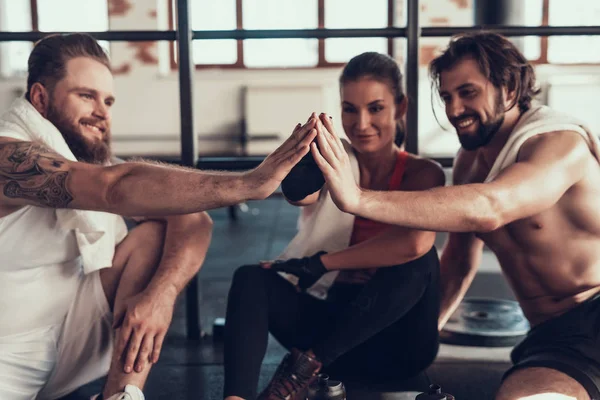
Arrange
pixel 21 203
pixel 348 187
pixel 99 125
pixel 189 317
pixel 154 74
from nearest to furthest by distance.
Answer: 1. pixel 348 187
2. pixel 21 203
3. pixel 99 125
4. pixel 189 317
5. pixel 154 74

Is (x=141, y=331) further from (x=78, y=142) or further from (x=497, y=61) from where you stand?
(x=497, y=61)

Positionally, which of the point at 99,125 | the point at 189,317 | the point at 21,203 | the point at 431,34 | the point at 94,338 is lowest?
the point at 189,317

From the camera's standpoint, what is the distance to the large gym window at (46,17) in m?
6.43

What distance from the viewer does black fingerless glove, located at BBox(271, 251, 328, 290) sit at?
1528 mm

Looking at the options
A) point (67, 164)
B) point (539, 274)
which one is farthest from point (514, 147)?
point (67, 164)

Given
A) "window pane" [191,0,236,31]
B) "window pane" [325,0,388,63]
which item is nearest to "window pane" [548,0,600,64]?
"window pane" [325,0,388,63]

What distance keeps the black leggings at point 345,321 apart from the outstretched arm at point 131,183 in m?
0.34

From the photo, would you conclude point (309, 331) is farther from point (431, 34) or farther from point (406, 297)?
point (431, 34)

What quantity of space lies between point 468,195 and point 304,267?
439 mm

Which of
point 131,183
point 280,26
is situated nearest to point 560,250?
point 131,183

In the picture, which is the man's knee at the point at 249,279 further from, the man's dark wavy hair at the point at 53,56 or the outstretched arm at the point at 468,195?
the man's dark wavy hair at the point at 53,56

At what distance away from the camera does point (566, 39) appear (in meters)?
6.68

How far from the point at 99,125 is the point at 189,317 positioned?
68 cm

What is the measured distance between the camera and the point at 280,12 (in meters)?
6.48
